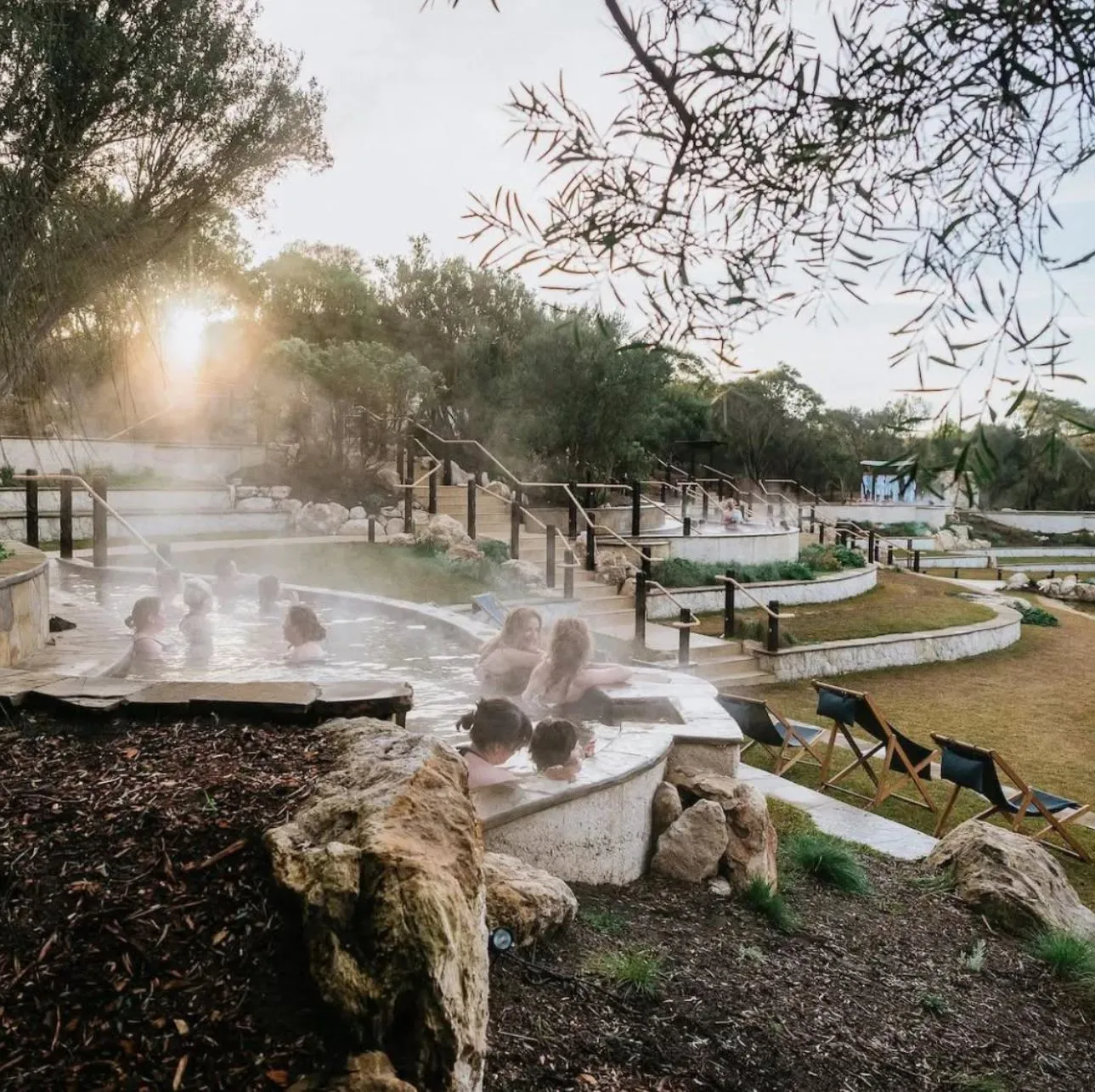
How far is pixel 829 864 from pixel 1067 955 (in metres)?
1.10

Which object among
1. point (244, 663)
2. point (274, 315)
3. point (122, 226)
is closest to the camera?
point (122, 226)

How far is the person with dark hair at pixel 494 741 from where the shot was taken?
3.73m

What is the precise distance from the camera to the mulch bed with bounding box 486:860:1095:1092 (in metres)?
2.48

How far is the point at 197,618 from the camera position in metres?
7.80

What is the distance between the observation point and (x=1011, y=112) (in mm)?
2242

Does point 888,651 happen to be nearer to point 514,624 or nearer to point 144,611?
point 514,624

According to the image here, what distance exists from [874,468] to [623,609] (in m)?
10.8

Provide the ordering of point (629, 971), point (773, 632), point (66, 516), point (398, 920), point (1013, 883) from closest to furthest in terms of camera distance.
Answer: point (398, 920)
point (629, 971)
point (1013, 883)
point (66, 516)
point (773, 632)

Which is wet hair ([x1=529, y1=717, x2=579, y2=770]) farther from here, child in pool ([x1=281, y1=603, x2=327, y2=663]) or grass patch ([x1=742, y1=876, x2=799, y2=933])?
child in pool ([x1=281, y1=603, x2=327, y2=663])

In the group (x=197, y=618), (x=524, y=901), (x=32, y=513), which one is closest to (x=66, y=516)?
(x=32, y=513)

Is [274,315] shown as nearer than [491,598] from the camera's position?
No

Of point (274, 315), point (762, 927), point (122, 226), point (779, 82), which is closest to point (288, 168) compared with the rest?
point (122, 226)

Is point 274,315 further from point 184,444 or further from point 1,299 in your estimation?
point 1,299

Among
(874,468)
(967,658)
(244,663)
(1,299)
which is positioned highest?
(1,299)
